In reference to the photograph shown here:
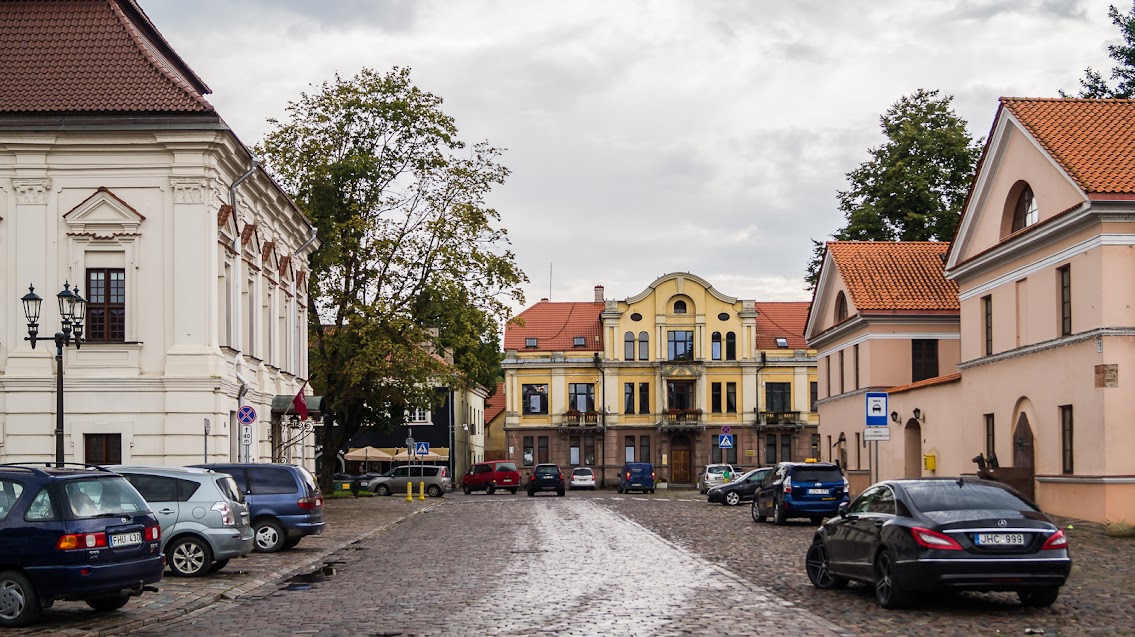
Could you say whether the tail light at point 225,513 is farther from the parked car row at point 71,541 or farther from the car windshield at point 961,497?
the car windshield at point 961,497

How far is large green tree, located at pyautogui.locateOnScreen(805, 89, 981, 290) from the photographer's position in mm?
57500

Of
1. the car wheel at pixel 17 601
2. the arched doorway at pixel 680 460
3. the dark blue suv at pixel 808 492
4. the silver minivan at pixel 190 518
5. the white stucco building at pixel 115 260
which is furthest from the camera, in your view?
the arched doorway at pixel 680 460

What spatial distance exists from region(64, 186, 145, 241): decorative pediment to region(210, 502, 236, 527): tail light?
14.4m

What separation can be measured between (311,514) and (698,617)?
1279 centimetres

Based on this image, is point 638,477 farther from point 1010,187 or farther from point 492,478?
point 1010,187

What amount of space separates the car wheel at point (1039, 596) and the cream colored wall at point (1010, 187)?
1706cm

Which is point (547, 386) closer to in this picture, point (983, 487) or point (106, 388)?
point (106, 388)

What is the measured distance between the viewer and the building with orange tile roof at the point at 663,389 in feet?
294

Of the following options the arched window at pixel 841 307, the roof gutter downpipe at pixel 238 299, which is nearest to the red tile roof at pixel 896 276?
the arched window at pixel 841 307

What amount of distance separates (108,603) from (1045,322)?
24.4 metres

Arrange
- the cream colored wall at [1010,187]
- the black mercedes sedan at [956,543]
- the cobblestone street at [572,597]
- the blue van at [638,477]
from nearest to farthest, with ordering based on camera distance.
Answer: the cobblestone street at [572,597] → the black mercedes sedan at [956,543] → the cream colored wall at [1010,187] → the blue van at [638,477]

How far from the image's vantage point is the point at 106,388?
32.3 m

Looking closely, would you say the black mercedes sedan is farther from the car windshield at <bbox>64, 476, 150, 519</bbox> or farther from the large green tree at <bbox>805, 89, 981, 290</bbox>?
the large green tree at <bbox>805, 89, 981, 290</bbox>

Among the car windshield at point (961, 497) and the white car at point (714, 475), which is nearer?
the car windshield at point (961, 497)
